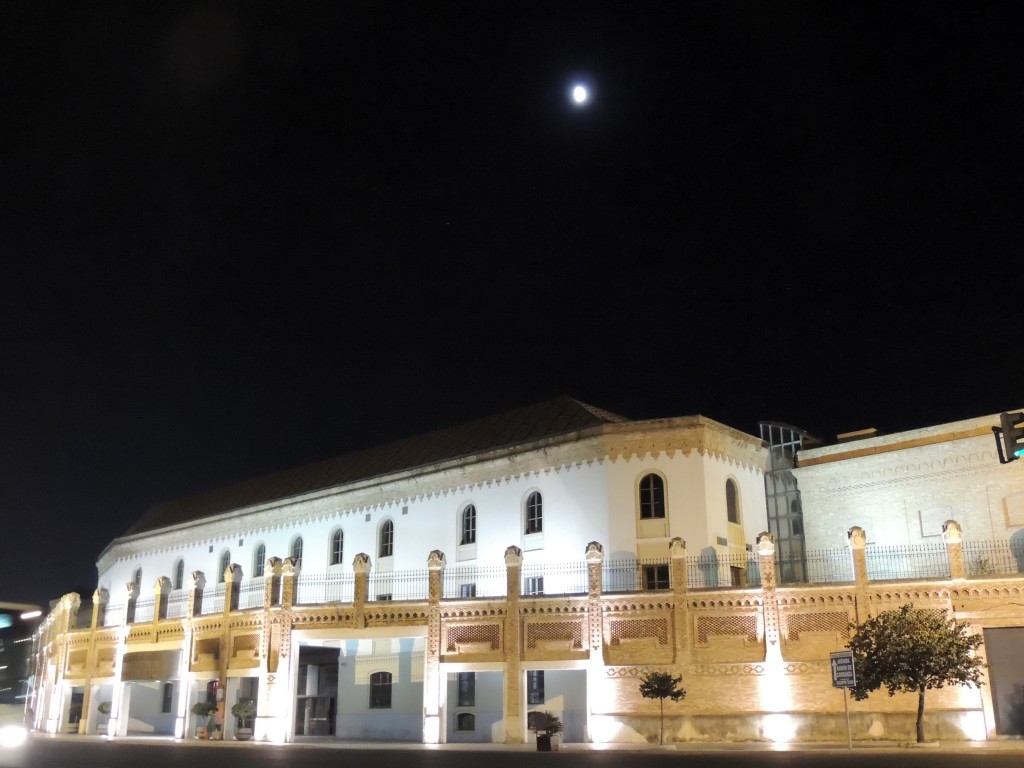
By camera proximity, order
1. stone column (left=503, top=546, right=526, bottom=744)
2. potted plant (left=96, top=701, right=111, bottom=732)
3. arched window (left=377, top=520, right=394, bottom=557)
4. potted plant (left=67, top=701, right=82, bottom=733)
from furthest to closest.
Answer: potted plant (left=67, top=701, right=82, bottom=733) → potted plant (left=96, top=701, right=111, bottom=732) → arched window (left=377, top=520, right=394, bottom=557) → stone column (left=503, top=546, right=526, bottom=744)

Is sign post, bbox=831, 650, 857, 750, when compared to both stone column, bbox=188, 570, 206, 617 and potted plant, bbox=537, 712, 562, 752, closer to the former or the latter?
potted plant, bbox=537, 712, 562, 752

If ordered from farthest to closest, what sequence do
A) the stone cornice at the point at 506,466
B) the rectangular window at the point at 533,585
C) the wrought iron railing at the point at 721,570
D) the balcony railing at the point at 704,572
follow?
1. the rectangular window at the point at 533,585
2. the stone cornice at the point at 506,466
3. the wrought iron railing at the point at 721,570
4. the balcony railing at the point at 704,572

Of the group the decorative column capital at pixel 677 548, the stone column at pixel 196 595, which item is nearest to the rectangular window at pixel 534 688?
the decorative column capital at pixel 677 548

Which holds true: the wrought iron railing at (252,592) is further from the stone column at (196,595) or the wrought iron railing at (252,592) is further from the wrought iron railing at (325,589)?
the stone column at (196,595)

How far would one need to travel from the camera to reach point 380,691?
1314 inches

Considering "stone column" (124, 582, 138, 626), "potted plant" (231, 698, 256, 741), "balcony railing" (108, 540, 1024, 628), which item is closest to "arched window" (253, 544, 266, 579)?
"stone column" (124, 582, 138, 626)

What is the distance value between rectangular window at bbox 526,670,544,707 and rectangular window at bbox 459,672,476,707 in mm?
2192

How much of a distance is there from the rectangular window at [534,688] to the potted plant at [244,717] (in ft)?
32.5

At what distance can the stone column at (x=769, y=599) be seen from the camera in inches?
1002

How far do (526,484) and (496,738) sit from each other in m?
8.39

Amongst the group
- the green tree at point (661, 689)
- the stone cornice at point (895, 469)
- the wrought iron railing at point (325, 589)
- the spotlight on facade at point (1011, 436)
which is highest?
the stone cornice at point (895, 469)

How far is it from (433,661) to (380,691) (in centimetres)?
580

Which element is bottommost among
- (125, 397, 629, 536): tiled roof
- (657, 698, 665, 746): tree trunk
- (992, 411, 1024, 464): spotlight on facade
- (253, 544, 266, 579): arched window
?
(657, 698, 665, 746): tree trunk

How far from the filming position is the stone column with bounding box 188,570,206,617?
3453cm
